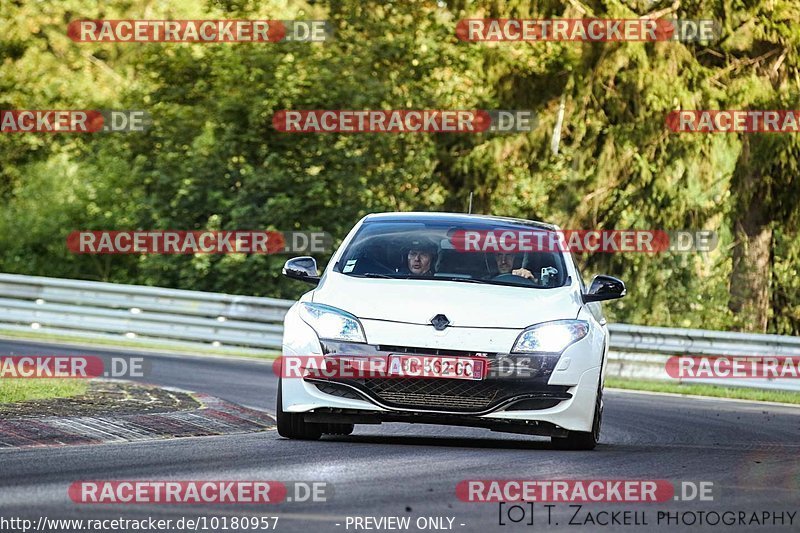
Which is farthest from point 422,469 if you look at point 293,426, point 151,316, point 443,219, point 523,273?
point 151,316

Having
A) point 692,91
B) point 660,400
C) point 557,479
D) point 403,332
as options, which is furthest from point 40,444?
point 692,91

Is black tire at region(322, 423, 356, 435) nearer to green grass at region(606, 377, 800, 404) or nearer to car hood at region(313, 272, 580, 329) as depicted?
car hood at region(313, 272, 580, 329)

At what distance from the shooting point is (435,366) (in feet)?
32.6

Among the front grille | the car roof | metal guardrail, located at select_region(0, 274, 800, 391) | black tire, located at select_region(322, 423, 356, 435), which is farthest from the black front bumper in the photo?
metal guardrail, located at select_region(0, 274, 800, 391)

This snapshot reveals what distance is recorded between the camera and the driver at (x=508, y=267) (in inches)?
441

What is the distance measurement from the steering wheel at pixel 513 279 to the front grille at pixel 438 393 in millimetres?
1175

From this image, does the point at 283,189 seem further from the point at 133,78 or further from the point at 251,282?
the point at 133,78

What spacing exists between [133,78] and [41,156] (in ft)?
14.6

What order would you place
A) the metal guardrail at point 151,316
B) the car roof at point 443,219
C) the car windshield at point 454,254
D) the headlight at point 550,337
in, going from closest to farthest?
the headlight at point 550,337
the car windshield at point 454,254
the car roof at point 443,219
the metal guardrail at point 151,316

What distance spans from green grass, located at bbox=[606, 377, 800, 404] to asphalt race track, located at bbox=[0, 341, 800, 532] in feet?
A: 21.4

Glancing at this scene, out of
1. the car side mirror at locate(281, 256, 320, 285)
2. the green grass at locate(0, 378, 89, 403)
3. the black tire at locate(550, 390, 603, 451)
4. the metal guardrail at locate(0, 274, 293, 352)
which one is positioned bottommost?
the metal guardrail at locate(0, 274, 293, 352)

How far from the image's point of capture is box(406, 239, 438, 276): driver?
36.3ft

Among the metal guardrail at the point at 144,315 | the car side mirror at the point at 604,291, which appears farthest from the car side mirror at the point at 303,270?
the metal guardrail at the point at 144,315

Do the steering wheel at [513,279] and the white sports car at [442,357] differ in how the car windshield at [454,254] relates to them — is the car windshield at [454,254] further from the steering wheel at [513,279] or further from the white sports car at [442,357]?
the white sports car at [442,357]
